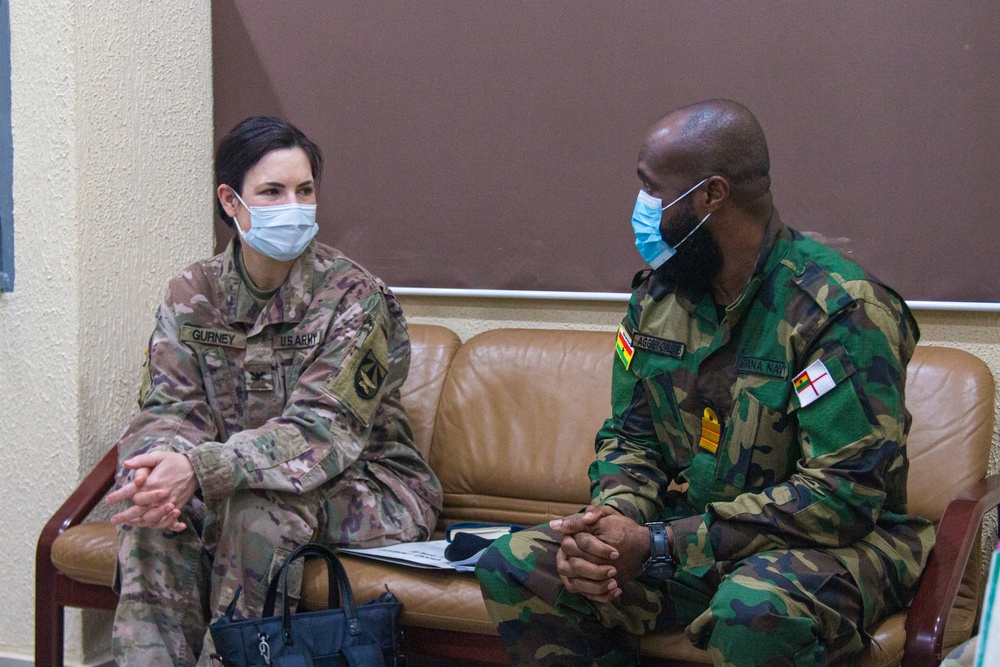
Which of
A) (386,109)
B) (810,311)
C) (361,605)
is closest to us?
(810,311)

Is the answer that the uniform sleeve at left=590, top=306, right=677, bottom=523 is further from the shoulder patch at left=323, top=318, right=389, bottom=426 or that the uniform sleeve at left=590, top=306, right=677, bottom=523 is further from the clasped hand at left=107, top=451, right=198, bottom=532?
the clasped hand at left=107, top=451, right=198, bottom=532

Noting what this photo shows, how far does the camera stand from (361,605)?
6.99 feet

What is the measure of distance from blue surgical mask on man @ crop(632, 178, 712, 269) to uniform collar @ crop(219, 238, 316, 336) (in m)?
0.90

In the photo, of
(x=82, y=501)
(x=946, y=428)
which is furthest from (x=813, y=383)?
(x=82, y=501)

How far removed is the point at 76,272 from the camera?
2.77 metres

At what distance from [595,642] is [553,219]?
4.35ft

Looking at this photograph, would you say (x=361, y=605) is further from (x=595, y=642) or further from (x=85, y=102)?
(x=85, y=102)

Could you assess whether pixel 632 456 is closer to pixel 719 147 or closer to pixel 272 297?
pixel 719 147

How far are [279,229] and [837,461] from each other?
55.3 inches

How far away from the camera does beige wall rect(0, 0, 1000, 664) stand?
2770 millimetres

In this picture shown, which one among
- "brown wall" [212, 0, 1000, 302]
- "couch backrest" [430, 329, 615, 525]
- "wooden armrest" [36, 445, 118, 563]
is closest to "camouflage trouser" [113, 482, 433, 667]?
"wooden armrest" [36, 445, 118, 563]

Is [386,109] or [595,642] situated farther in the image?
[386,109]

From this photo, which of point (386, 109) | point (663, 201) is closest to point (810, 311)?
point (663, 201)

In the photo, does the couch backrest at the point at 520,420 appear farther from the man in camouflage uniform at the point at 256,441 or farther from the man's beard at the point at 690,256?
the man's beard at the point at 690,256
